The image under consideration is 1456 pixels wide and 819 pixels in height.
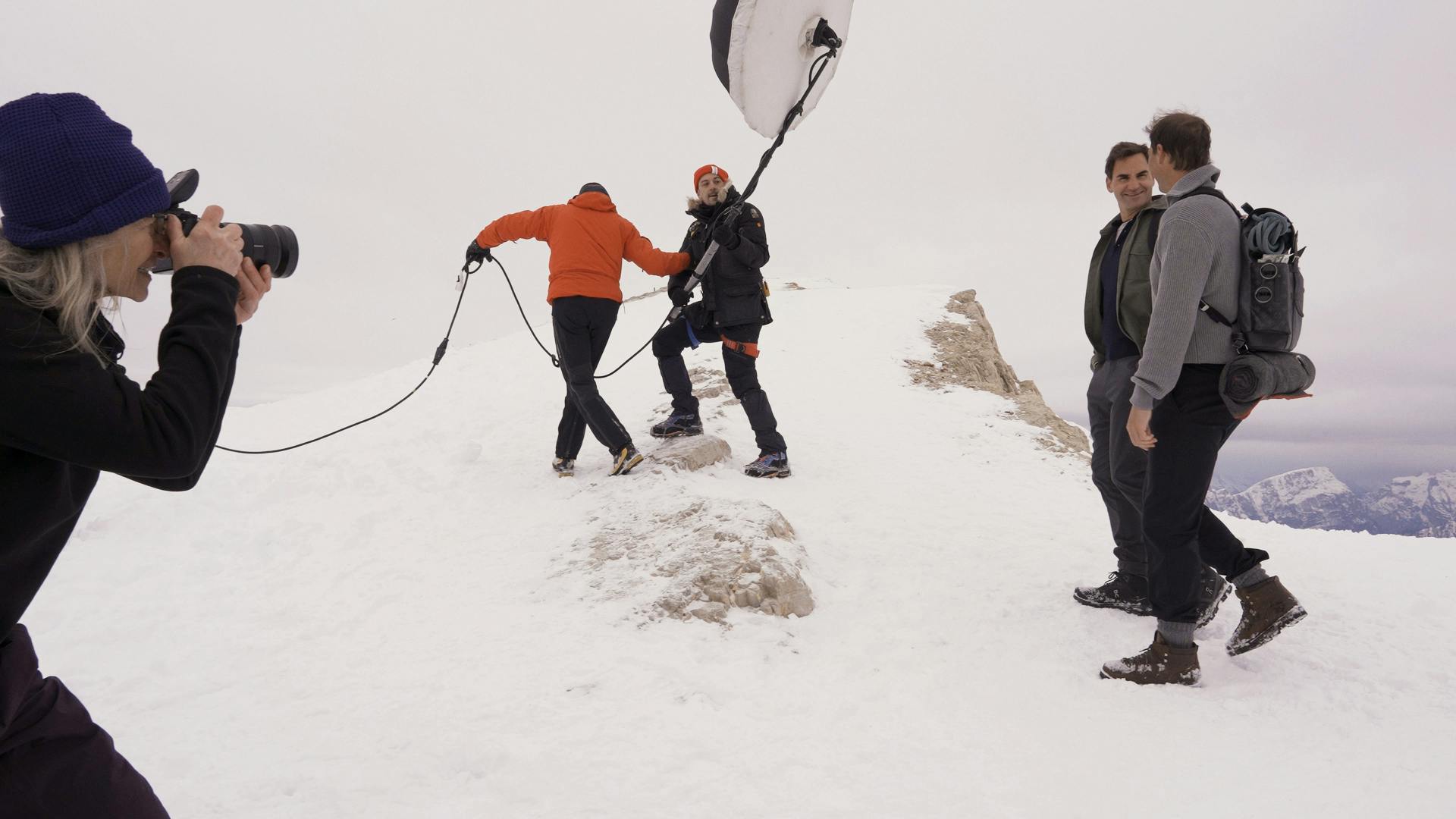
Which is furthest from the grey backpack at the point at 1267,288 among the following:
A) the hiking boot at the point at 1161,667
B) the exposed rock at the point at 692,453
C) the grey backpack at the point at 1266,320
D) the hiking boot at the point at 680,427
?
the hiking boot at the point at 680,427

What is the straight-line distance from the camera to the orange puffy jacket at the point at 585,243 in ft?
20.2

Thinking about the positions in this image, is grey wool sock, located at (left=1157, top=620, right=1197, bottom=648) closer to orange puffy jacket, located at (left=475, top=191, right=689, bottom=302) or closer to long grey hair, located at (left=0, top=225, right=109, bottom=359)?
long grey hair, located at (left=0, top=225, right=109, bottom=359)

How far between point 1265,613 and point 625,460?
4273 mm

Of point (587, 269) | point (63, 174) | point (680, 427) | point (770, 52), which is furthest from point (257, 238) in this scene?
point (680, 427)

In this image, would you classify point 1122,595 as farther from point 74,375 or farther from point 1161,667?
point 74,375

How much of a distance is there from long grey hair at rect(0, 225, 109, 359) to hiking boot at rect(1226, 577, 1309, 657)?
162 inches

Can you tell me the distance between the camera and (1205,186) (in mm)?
3221

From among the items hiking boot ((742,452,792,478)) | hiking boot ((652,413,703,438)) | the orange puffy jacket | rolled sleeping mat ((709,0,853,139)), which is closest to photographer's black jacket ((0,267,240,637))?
rolled sleeping mat ((709,0,853,139))

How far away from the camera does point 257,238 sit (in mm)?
1952

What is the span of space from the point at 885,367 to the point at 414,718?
9.45 metres

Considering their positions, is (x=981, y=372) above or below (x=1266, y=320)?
below

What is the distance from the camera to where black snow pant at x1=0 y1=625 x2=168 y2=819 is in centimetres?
148

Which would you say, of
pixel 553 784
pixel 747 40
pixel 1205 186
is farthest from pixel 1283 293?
pixel 553 784

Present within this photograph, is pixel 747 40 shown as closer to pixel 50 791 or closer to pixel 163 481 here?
pixel 163 481
